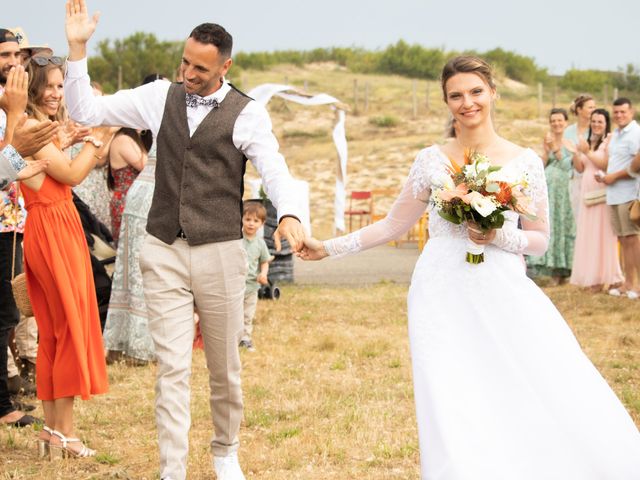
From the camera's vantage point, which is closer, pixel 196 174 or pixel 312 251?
pixel 196 174

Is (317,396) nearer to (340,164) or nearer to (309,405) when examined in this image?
(309,405)

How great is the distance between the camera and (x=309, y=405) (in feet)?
24.0

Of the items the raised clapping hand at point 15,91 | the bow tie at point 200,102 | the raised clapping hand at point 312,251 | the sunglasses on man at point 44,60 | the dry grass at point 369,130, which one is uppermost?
the sunglasses on man at point 44,60

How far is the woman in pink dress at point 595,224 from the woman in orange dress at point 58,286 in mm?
8710

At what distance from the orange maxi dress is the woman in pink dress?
28.8 feet

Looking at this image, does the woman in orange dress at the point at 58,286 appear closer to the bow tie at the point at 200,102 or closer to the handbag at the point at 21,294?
the handbag at the point at 21,294

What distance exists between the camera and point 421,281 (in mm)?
5070

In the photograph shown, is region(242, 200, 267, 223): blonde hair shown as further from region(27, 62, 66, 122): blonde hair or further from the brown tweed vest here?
the brown tweed vest

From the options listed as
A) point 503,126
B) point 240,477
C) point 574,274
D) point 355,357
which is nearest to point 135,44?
point 503,126

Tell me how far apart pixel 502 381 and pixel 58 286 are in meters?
2.74

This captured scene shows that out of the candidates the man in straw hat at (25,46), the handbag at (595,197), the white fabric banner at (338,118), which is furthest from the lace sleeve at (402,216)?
the white fabric banner at (338,118)

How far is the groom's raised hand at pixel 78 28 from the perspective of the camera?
197 inches

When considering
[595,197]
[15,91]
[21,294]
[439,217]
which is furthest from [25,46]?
[595,197]

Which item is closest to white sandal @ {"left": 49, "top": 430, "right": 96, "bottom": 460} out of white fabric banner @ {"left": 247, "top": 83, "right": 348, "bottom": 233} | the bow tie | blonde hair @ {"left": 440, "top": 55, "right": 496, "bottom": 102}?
the bow tie
